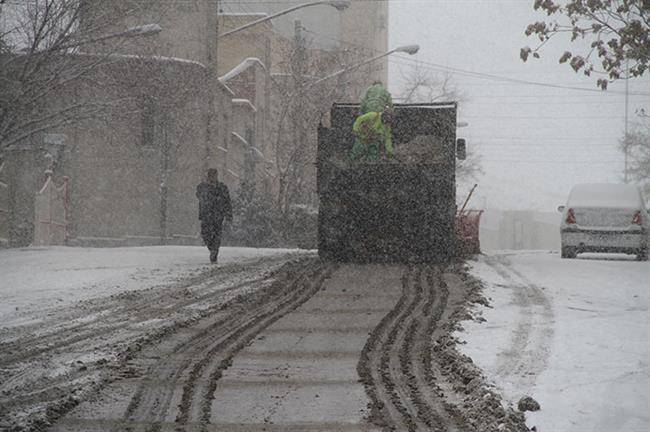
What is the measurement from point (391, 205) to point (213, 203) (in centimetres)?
301

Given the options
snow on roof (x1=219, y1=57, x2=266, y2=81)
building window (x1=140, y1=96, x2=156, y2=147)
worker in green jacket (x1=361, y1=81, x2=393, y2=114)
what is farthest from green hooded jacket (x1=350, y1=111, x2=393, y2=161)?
snow on roof (x1=219, y1=57, x2=266, y2=81)

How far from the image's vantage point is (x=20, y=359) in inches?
314

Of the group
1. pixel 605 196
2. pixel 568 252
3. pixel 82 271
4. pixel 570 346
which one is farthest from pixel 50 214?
pixel 570 346

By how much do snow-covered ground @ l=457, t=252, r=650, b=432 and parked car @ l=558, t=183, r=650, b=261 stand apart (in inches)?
206

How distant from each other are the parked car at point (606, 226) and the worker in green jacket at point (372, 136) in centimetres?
518

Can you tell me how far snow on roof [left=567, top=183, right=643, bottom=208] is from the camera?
764 inches

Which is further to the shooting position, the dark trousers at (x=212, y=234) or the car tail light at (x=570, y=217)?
the car tail light at (x=570, y=217)

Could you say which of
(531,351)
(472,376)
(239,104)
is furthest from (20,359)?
(239,104)

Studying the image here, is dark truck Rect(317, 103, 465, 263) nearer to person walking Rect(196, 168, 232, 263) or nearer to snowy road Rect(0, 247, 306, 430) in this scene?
snowy road Rect(0, 247, 306, 430)

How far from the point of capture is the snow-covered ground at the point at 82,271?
473 inches

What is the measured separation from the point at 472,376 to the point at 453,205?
8.72 meters

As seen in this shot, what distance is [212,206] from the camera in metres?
16.6

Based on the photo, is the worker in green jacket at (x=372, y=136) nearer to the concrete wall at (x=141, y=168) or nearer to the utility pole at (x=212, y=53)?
the utility pole at (x=212, y=53)

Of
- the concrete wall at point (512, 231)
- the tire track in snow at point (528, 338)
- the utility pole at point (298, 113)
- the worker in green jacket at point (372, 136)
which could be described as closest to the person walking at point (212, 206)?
the worker in green jacket at point (372, 136)
